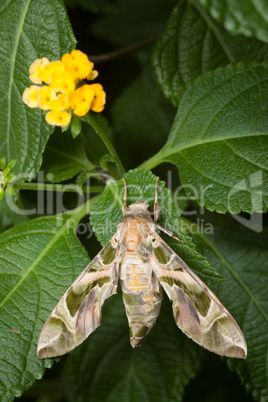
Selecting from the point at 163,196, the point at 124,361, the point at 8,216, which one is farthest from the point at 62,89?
the point at 124,361

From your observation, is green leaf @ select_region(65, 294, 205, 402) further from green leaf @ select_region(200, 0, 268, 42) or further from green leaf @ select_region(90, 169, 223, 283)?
green leaf @ select_region(200, 0, 268, 42)

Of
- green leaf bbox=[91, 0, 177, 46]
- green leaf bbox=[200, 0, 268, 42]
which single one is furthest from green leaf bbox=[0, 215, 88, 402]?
green leaf bbox=[91, 0, 177, 46]

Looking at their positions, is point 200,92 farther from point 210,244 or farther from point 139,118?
point 139,118

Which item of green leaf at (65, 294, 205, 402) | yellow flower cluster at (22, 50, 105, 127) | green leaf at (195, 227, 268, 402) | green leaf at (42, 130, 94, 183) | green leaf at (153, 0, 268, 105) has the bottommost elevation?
green leaf at (65, 294, 205, 402)

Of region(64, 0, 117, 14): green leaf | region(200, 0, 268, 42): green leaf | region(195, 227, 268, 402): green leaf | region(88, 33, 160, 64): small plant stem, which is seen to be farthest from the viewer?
region(88, 33, 160, 64): small plant stem

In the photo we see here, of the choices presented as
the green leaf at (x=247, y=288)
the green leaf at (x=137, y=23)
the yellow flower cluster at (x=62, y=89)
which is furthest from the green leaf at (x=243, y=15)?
the green leaf at (x=137, y=23)

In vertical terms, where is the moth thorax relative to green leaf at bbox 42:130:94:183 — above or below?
below
